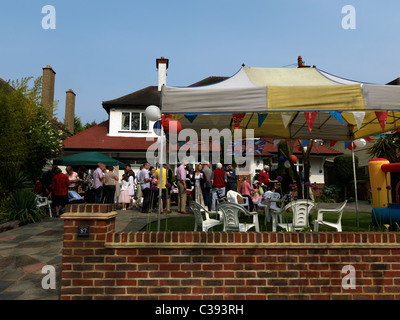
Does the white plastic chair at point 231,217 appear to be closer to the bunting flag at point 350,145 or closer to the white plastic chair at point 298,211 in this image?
the white plastic chair at point 298,211

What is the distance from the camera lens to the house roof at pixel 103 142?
18.7 meters

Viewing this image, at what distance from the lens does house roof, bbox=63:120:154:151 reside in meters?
18.7

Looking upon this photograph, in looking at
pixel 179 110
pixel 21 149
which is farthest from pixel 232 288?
pixel 21 149

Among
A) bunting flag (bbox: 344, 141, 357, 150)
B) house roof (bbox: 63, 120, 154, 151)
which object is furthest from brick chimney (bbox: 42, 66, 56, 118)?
bunting flag (bbox: 344, 141, 357, 150)

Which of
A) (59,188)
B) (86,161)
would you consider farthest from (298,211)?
(86,161)

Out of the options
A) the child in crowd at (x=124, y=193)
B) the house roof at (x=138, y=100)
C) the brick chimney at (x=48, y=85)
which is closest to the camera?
the child in crowd at (x=124, y=193)

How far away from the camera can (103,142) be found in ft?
63.8

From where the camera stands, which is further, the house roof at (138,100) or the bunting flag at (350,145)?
the house roof at (138,100)

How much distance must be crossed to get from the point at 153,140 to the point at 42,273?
1581 centimetres

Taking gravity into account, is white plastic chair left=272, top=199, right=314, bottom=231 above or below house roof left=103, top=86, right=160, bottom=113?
below

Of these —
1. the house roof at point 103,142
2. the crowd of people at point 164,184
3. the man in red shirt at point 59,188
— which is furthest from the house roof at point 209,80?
the man in red shirt at point 59,188

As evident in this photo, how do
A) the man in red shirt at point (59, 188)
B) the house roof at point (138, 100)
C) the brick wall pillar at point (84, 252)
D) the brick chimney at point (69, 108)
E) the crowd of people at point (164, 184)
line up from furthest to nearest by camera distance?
1. the brick chimney at point (69, 108)
2. the house roof at point (138, 100)
3. the crowd of people at point (164, 184)
4. the man in red shirt at point (59, 188)
5. the brick wall pillar at point (84, 252)

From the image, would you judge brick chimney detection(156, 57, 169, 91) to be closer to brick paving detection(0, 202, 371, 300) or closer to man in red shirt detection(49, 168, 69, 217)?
man in red shirt detection(49, 168, 69, 217)
